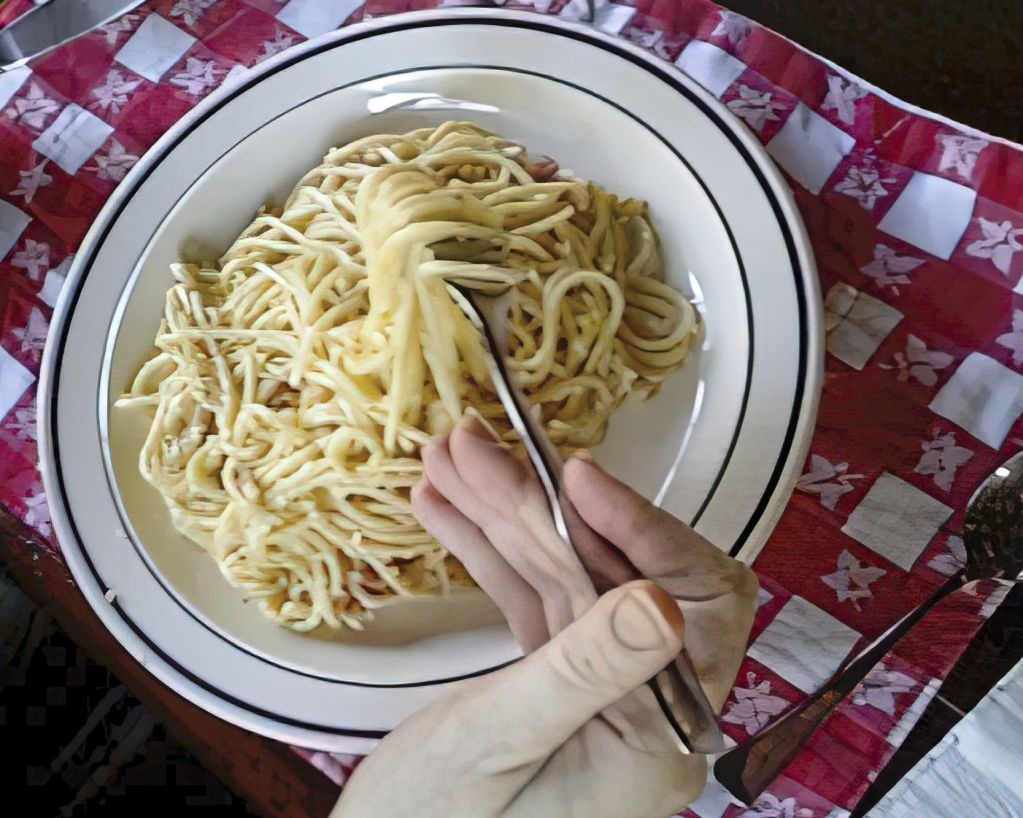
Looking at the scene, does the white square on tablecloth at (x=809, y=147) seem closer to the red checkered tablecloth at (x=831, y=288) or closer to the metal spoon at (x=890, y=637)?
the red checkered tablecloth at (x=831, y=288)

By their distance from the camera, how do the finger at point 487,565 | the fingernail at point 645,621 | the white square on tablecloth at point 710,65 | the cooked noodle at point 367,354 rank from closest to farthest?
the fingernail at point 645,621, the finger at point 487,565, the cooked noodle at point 367,354, the white square on tablecloth at point 710,65

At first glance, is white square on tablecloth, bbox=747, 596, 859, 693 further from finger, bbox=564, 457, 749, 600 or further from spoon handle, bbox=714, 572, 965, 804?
finger, bbox=564, 457, 749, 600

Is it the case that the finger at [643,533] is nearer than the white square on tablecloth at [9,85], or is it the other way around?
the finger at [643,533]

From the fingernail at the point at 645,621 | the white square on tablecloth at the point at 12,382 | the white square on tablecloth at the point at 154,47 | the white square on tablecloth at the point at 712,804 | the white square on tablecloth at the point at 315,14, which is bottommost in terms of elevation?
the white square on tablecloth at the point at 12,382

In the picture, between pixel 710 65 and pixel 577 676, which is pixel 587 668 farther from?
pixel 710 65

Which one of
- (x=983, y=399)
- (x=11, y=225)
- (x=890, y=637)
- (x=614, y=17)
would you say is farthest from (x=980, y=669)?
(x=11, y=225)

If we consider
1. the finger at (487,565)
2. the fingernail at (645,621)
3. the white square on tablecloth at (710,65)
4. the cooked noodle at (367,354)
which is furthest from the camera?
the white square on tablecloth at (710,65)

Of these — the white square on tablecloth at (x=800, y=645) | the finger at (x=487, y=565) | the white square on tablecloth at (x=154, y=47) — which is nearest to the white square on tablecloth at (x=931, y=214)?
the white square on tablecloth at (x=800, y=645)
